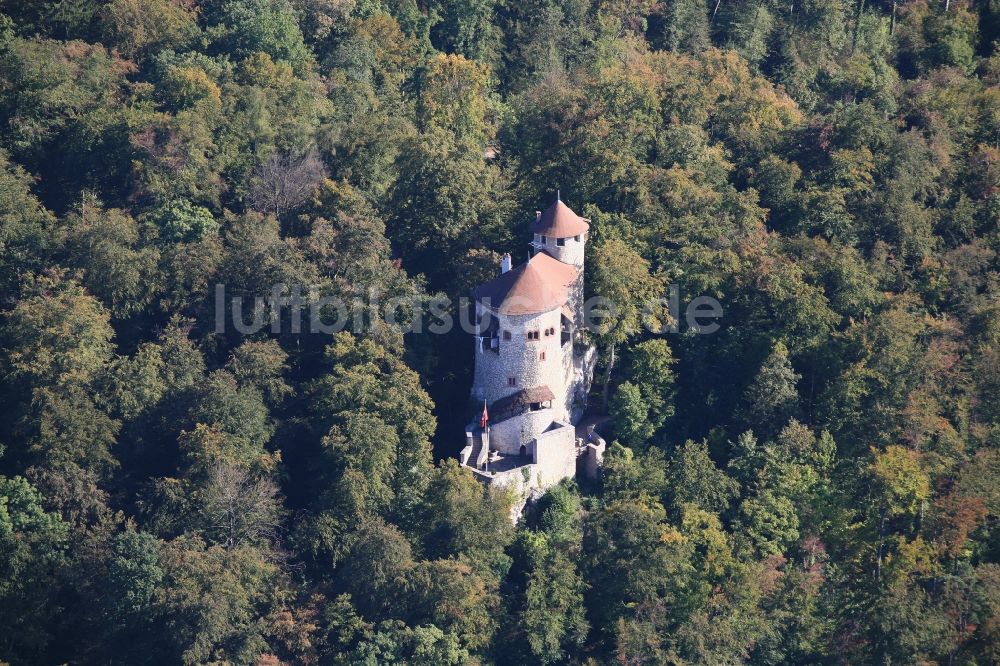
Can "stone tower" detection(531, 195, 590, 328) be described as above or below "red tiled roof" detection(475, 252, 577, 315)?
above

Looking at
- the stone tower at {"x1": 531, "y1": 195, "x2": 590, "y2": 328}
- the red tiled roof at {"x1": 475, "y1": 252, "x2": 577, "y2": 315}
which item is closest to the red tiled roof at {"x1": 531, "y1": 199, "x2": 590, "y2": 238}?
the stone tower at {"x1": 531, "y1": 195, "x2": 590, "y2": 328}

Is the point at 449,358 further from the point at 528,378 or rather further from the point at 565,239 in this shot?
the point at 565,239

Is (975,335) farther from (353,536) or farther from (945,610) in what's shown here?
(353,536)

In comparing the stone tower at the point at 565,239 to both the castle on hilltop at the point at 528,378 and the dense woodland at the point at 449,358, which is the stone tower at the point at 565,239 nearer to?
the castle on hilltop at the point at 528,378

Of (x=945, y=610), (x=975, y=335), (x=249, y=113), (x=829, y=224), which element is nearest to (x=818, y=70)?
(x=829, y=224)

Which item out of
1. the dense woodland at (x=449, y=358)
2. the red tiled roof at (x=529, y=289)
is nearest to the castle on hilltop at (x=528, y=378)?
the red tiled roof at (x=529, y=289)

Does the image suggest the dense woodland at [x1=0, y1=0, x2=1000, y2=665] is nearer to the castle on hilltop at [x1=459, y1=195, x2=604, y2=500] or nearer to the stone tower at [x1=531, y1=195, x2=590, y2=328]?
the stone tower at [x1=531, y1=195, x2=590, y2=328]

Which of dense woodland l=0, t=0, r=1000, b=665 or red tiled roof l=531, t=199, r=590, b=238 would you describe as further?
red tiled roof l=531, t=199, r=590, b=238
